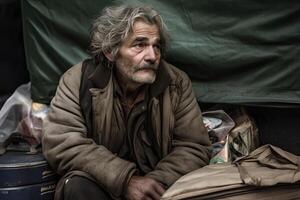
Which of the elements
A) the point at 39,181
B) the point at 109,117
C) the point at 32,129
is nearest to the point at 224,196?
the point at 109,117

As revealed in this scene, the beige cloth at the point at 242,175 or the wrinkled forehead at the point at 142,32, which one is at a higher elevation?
the wrinkled forehead at the point at 142,32

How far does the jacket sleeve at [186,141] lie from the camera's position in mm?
3404

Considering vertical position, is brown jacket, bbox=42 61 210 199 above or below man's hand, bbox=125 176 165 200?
above

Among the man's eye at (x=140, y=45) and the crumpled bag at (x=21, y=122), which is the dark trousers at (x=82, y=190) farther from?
the man's eye at (x=140, y=45)

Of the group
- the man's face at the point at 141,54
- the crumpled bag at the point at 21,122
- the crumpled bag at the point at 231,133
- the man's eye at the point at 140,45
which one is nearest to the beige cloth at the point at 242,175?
the crumpled bag at the point at 231,133

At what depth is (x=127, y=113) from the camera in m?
3.54

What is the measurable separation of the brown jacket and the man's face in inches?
5.0

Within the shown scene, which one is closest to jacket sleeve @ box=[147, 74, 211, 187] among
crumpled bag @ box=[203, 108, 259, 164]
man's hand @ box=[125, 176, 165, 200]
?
man's hand @ box=[125, 176, 165, 200]

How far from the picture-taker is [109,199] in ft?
10.8

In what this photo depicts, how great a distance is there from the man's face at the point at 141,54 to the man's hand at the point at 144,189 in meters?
0.63

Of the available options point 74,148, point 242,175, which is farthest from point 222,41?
point 74,148

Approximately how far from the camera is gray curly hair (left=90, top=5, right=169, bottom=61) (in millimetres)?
3447

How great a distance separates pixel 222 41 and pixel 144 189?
119 cm

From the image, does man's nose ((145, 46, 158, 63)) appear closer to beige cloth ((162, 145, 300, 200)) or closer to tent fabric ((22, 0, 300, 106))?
tent fabric ((22, 0, 300, 106))
